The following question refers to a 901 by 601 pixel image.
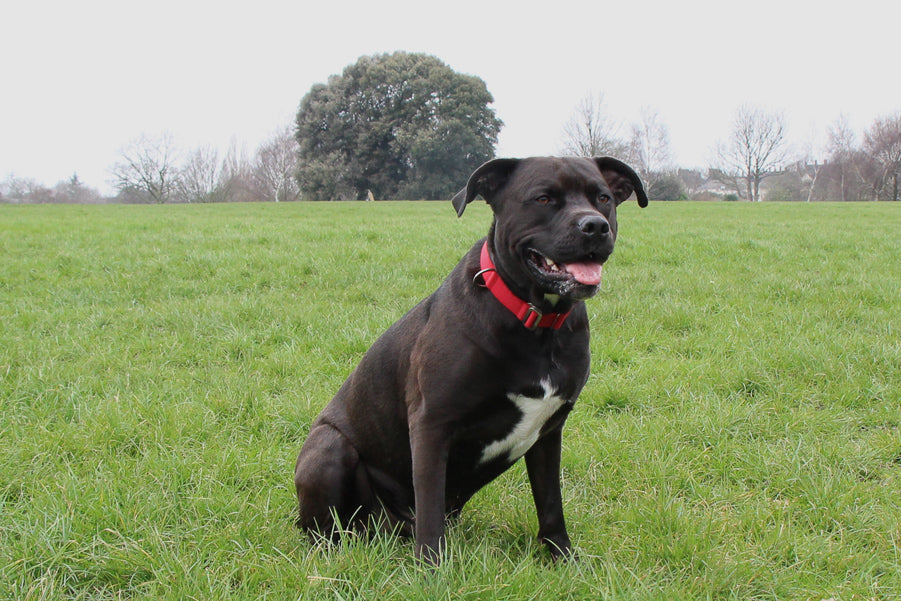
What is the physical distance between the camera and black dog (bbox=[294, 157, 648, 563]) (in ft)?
7.27

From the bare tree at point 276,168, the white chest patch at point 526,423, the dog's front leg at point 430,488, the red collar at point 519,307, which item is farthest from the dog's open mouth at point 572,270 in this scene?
the bare tree at point 276,168

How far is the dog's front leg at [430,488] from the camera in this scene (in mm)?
2191

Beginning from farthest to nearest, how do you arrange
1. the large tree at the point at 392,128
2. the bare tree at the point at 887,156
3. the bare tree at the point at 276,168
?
1. the bare tree at the point at 276,168
2. the bare tree at the point at 887,156
3. the large tree at the point at 392,128

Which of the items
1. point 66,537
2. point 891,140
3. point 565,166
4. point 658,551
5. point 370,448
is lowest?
point 658,551

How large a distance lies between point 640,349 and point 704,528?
2642 millimetres

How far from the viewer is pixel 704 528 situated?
2500mm

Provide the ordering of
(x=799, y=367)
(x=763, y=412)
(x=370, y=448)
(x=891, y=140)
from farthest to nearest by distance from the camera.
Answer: (x=891, y=140) < (x=799, y=367) < (x=763, y=412) < (x=370, y=448)

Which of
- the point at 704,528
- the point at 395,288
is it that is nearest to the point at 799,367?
the point at 704,528

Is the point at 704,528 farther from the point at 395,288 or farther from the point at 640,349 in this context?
the point at 395,288

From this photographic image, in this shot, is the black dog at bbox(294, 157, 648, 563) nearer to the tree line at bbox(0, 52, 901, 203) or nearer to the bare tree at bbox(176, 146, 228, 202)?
the tree line at bbox(0, 52, 901, 203)

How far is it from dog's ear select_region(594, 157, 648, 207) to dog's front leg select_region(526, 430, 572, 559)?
1145 millimetres

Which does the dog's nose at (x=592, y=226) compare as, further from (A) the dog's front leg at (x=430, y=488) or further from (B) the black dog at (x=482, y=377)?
(A) the dog's front leg at (x=430, y=488)

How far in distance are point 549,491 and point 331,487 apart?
0.87 m

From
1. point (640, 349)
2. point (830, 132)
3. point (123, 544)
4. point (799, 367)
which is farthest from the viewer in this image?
point (830, 132)
